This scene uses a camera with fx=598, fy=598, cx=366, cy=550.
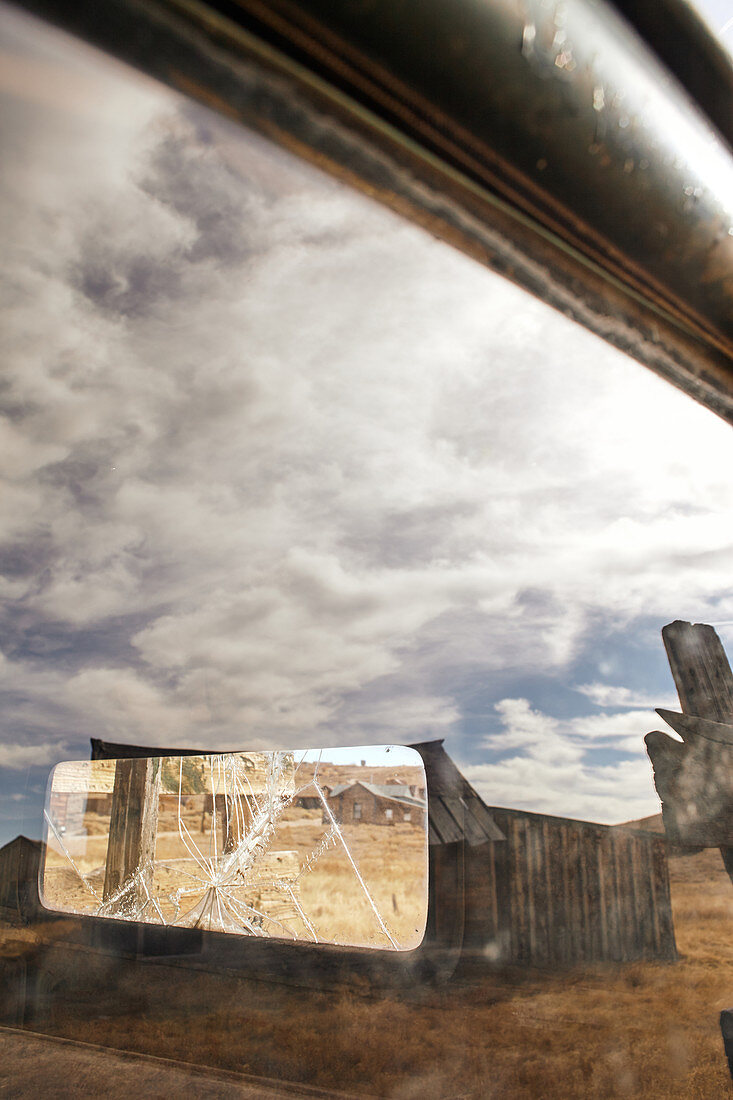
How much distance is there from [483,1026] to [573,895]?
0.61 metres

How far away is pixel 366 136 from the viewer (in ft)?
0.66

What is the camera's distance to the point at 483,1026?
7.24 ft

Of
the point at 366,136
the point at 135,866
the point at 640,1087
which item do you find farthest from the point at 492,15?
the point at 135,866

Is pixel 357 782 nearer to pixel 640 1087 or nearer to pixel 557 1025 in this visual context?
pixel 557 1025

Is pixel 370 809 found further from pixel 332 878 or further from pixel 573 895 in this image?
pixel 573 895

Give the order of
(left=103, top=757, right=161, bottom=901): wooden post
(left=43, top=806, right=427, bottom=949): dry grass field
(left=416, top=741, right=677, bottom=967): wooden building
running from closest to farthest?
(left=43, top=806, right=427, bottom=949): dry grass field
(left=416, top=741, right=677, bottom=967): wooden building
(left=103, top=757, right=161, bottom=901): wooden post

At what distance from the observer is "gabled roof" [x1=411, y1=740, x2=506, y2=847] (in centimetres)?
244

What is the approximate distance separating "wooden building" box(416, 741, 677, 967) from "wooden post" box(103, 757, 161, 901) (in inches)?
50.6

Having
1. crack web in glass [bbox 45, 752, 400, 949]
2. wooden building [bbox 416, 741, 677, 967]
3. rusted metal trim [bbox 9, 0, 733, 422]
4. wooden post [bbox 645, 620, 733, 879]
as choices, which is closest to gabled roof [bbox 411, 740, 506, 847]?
wooden building [bbox 416, 741, 677, 967]

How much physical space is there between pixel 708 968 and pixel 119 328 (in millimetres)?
3446

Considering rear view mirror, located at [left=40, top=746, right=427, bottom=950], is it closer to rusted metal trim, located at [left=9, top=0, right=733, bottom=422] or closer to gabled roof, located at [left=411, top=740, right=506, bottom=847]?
gabled roof, located at [left=411, top=740, right=506, bottom=847]

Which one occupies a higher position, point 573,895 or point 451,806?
point 451,806

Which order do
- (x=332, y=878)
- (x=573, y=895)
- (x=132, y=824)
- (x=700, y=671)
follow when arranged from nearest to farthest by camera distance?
(x=700, y=671) < (x=332, y=878) < (x=573, y=895) < (x=132, y=824)

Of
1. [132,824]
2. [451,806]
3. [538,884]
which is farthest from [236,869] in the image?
[538,884]
